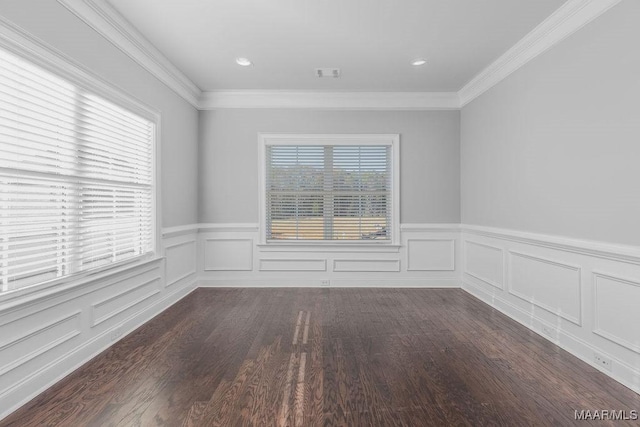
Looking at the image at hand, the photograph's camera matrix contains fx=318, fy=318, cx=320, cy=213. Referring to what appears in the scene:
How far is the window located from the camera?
4.77m

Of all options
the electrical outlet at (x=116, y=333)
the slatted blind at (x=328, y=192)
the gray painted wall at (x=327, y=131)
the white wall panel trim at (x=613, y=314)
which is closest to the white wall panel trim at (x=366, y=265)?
the slatted blind at (x=328, y=192)

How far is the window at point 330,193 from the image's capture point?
15.7 ft

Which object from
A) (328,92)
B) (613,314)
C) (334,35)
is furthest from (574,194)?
(328,92)

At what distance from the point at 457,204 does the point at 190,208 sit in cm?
388

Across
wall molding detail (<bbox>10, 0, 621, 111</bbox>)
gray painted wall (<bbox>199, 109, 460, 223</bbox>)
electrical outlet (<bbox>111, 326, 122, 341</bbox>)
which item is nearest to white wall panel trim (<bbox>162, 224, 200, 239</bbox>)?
gray painted wall (<bbox>199, 109, 460, 223</bbox>)

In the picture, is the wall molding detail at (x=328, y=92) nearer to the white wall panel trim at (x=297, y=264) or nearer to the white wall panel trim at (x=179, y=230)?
the white wall panel trim at (x=179, y=230)

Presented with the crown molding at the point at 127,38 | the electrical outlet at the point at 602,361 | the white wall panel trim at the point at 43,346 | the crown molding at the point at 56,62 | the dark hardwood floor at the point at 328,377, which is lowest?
the dark hardwood floor at the point at 328,377

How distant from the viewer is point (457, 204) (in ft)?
15.6

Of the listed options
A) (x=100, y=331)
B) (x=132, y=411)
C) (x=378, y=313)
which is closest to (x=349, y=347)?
(x=378, y=313)

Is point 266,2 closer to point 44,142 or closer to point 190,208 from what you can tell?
point 44,142

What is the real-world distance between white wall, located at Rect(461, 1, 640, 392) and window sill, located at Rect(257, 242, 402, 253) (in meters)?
1.39

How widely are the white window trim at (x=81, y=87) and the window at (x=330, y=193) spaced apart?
158 cm

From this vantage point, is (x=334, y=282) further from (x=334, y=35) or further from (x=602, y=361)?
(x=334, y=35)

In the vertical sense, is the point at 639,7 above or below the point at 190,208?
above
